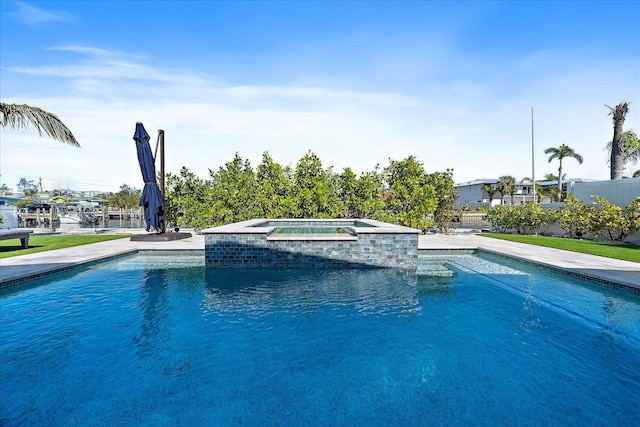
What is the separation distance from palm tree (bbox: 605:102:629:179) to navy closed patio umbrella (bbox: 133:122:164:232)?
86.4ft

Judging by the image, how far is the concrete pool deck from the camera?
7.45m

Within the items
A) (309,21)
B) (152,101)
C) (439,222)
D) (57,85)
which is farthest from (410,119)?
(57,85)

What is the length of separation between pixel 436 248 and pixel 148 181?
37.6 feet

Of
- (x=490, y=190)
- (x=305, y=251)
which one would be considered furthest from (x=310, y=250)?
(x=490, y=190)

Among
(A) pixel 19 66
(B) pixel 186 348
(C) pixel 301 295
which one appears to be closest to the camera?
(B) pixel 186 348

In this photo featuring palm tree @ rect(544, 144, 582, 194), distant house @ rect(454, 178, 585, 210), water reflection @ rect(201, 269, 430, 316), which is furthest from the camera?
distant house @ rect(454, 178, 585, 210)

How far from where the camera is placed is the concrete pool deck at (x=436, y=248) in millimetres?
7445

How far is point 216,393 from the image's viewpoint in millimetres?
3375

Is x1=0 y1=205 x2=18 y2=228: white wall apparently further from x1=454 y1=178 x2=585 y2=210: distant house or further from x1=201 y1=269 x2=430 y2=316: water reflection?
x1=454 y1=178 x2=585 y2=210: distant house

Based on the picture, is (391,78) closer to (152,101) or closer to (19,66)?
(152,101)

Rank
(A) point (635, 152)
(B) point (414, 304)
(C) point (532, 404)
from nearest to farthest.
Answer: (C) point (532, 404) < (B) point (414, 304) < (A) point (635, 152)

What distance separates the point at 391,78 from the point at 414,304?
14672mm

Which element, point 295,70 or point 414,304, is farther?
point 295,70

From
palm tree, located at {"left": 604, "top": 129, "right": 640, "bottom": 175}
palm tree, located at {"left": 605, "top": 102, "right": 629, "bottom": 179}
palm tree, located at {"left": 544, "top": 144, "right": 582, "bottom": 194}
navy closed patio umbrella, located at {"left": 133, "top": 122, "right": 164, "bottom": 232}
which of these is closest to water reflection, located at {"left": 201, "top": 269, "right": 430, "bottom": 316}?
navy closed patio umbrella, located at {"left": 133, "top": 122, "right": 164, "bottom": 232}
